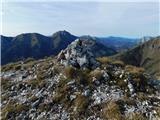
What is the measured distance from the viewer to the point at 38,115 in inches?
893

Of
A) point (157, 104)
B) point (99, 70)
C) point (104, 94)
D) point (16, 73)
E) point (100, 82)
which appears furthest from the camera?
point (16, 73)

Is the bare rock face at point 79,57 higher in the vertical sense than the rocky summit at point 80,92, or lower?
higher

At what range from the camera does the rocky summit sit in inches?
858

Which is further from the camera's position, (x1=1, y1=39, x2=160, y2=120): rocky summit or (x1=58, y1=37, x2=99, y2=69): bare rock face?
(x1=58, y1=37, x2=99, y2=69): bare rock face

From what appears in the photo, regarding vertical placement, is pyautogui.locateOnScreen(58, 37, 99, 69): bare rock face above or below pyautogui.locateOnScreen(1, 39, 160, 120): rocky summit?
above

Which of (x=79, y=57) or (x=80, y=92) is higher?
(x=79, y=57)

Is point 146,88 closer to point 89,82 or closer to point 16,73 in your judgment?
point 89,82

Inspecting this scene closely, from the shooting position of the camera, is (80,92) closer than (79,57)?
Yes

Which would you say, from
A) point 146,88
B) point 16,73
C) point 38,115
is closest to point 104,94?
point 146,88

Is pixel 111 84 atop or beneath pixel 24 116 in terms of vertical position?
atop

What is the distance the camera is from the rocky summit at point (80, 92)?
2178cm

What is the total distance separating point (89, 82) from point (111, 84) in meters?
2.02

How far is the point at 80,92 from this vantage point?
24484 mm

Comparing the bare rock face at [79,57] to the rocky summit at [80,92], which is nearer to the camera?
the rocky summit at [80,92]
